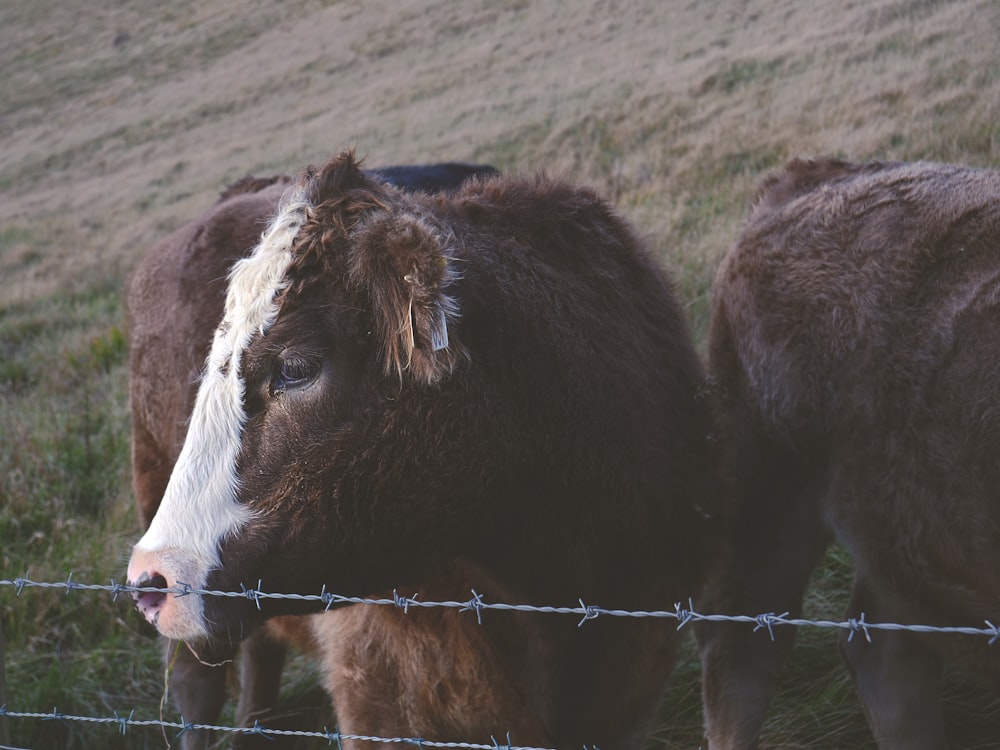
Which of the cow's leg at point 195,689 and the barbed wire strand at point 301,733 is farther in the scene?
the cow's leg at point 195,689

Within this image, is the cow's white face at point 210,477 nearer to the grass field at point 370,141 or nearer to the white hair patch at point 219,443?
the white hair patch at point 219,443

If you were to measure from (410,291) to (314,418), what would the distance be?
452mm

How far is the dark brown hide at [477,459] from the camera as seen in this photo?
2.69 metres

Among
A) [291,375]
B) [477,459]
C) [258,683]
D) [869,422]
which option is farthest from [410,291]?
[258,683]

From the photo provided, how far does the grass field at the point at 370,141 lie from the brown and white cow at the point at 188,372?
0.24 metres

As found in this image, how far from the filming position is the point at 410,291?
260 cm

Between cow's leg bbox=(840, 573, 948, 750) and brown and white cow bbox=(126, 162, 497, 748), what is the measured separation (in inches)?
89.3

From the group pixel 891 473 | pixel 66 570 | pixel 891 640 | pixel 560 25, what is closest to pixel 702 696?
pixel 891 640

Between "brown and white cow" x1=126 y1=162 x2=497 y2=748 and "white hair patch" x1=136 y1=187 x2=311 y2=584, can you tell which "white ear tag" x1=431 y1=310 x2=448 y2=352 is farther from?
"brown and white cow" x1=126 y1=162 x2=497 y2=748

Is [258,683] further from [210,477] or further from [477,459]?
[477,459]

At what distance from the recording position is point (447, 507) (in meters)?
2.79

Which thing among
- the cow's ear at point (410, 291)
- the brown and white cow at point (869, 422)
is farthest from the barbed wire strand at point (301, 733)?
the brown and white cow at point (869, 422)

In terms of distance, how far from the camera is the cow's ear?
2.59 m

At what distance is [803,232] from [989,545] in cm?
137
